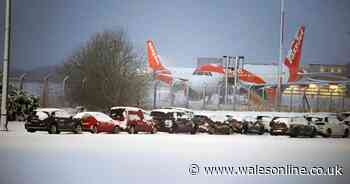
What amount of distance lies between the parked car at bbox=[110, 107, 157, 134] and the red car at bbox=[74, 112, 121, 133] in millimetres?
77

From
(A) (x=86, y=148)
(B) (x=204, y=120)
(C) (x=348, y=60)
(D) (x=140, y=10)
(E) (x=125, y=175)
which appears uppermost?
(D) (x=140, y=10)

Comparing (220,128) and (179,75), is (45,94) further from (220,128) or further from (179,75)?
(220,128)

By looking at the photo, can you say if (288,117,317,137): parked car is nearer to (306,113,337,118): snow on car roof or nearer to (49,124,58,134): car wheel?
(306,113,337,118): snow on car roof

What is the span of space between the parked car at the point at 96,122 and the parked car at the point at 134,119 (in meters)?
0.08

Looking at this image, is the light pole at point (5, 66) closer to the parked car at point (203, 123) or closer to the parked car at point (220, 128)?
the parked car at point (203, 123)

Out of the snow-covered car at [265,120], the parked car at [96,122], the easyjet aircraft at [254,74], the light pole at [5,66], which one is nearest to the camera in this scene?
the light pole at [5,66]

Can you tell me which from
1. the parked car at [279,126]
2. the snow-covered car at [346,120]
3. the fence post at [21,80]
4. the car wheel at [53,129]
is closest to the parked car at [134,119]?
the car wheel at [53,129]

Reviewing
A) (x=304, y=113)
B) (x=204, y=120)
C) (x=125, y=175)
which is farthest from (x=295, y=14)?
(x=125, y=175)

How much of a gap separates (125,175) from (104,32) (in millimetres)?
1412

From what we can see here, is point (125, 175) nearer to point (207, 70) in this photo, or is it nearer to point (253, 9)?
point (207, 70)

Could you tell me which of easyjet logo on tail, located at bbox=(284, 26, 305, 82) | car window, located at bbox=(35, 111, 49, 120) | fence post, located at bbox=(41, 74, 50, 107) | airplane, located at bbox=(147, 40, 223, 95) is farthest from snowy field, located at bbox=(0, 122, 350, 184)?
easyjet logo on tail, located at bbox=(284, 26, 305, 82)

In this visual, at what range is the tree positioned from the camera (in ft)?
14.0

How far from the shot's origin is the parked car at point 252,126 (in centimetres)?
452

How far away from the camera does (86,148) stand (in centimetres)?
424
